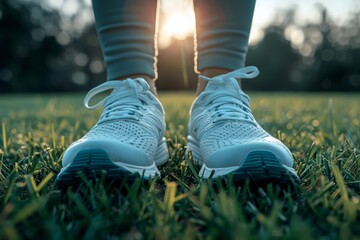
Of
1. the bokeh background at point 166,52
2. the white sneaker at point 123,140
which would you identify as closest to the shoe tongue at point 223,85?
the white sneaker at point 123,140

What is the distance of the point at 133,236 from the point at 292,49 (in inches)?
1224

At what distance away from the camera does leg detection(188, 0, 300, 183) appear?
2.92ft

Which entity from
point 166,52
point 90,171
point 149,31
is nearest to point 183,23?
point 149,31

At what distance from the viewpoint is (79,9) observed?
28.4 meters

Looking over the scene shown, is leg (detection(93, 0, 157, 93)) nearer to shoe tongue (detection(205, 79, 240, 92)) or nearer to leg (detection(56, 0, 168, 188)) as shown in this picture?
leg (detection(56, 0, 168, 188))

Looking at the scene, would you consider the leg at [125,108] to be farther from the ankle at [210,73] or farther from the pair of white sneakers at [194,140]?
the ankle at [210,73]

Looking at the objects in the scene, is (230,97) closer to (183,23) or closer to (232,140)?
(232,140)

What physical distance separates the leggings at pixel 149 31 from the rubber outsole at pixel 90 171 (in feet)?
1.36

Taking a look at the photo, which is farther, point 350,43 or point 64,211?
point 350,43

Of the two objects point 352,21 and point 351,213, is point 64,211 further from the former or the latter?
point 352,21

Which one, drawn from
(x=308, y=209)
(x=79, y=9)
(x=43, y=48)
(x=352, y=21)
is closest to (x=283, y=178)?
(x=308, y=209)

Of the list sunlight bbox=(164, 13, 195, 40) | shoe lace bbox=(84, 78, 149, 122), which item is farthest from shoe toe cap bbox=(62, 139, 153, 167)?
sunlight bbox=(164, 13, 195, 40)

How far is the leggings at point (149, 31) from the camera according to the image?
3.82 ft

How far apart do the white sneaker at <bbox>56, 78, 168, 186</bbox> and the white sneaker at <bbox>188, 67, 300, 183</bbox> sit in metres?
0.13
